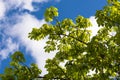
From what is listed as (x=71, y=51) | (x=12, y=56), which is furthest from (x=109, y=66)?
(x=12, y=56)

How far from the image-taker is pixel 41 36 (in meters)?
22.0

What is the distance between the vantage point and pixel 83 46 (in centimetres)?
2188

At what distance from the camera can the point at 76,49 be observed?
2059cm

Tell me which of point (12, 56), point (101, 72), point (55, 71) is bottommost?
point (101, 72)

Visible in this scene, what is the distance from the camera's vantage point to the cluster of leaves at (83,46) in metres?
18.4

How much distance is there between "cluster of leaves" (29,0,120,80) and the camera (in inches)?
724

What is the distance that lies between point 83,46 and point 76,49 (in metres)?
1.37

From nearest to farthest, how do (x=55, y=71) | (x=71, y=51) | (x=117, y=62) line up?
1. (x=117, y=62)
2. (x=71, y=51)
3. (x=55, y=71)

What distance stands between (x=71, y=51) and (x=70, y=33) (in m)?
1.91

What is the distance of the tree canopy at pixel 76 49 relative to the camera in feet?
61.1

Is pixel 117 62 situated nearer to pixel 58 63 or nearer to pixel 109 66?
pixel 109 66

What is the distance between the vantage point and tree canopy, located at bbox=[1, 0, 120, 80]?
1861 cm

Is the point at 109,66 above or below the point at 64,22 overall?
below

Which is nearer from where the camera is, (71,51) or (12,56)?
(71,51)
